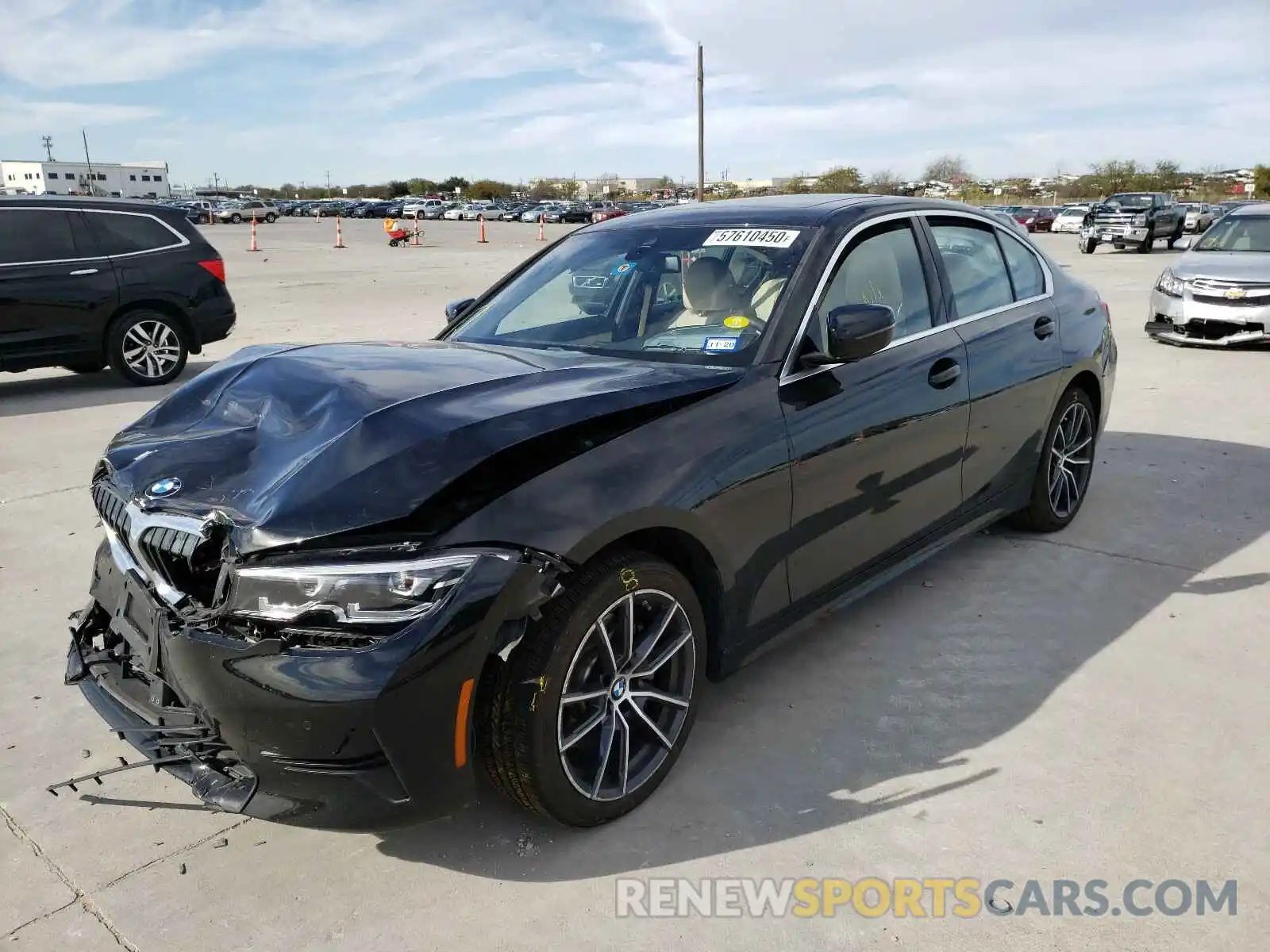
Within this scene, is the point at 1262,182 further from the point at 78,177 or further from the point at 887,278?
the point at 78,177

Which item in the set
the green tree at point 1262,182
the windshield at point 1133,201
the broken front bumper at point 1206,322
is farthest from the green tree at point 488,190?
the broken front bumper at point 1206,322

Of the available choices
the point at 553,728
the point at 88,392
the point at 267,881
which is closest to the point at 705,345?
the point at 553,728

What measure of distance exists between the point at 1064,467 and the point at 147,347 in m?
8.44

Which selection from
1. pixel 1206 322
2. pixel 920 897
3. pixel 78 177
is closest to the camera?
pixel 920 897

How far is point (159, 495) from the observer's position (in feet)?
8.85

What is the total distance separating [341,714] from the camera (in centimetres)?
230

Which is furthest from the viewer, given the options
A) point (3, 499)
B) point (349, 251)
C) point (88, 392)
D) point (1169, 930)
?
point (349, 251)

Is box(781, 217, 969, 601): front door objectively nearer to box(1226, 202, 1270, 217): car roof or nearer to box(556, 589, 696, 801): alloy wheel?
box(556, 589, 696, 801): alloy wheel

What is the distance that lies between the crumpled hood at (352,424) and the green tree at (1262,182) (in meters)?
75.7

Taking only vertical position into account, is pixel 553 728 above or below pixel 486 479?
below

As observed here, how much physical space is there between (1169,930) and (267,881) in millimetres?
2310

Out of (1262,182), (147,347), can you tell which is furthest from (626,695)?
(1262,182)

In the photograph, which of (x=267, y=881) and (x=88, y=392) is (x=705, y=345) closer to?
(x=267, y=881)

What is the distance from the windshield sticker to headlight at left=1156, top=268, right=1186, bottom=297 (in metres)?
10.0
